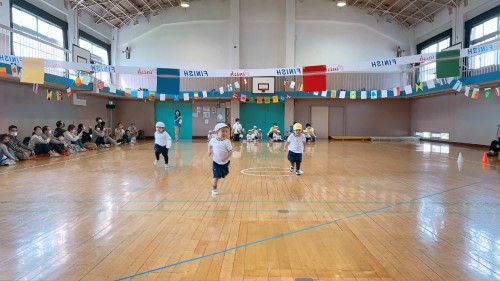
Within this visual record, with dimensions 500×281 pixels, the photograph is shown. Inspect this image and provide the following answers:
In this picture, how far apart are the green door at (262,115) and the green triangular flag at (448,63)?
14.0m

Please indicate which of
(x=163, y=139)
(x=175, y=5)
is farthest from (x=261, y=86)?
(x=163, y=139)

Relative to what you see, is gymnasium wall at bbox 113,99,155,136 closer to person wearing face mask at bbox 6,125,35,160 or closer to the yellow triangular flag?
person wearing face mask at bbox 6,125,35,160

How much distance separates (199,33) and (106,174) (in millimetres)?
17396

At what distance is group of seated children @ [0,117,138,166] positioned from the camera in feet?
35.9

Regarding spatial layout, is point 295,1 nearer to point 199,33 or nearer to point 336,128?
point 199,33

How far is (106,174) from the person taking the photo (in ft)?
28.3

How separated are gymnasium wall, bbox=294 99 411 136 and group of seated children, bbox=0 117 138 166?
520 inches

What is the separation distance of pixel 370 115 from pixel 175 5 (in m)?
15.5

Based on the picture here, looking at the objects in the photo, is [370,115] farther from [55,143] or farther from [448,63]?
[55,143]

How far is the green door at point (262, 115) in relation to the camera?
983 inches

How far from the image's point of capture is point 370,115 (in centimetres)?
2542

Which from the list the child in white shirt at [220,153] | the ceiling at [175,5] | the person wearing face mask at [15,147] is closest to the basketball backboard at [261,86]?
the ceiling at [175,5]

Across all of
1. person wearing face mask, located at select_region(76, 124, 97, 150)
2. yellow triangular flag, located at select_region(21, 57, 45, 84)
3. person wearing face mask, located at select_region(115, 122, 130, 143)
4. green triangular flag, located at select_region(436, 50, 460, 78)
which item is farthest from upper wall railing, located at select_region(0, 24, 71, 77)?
green triangular flag, located at select_region(436, 50, 460, 78)

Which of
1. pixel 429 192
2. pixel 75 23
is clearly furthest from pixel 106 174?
pixel 75 23
